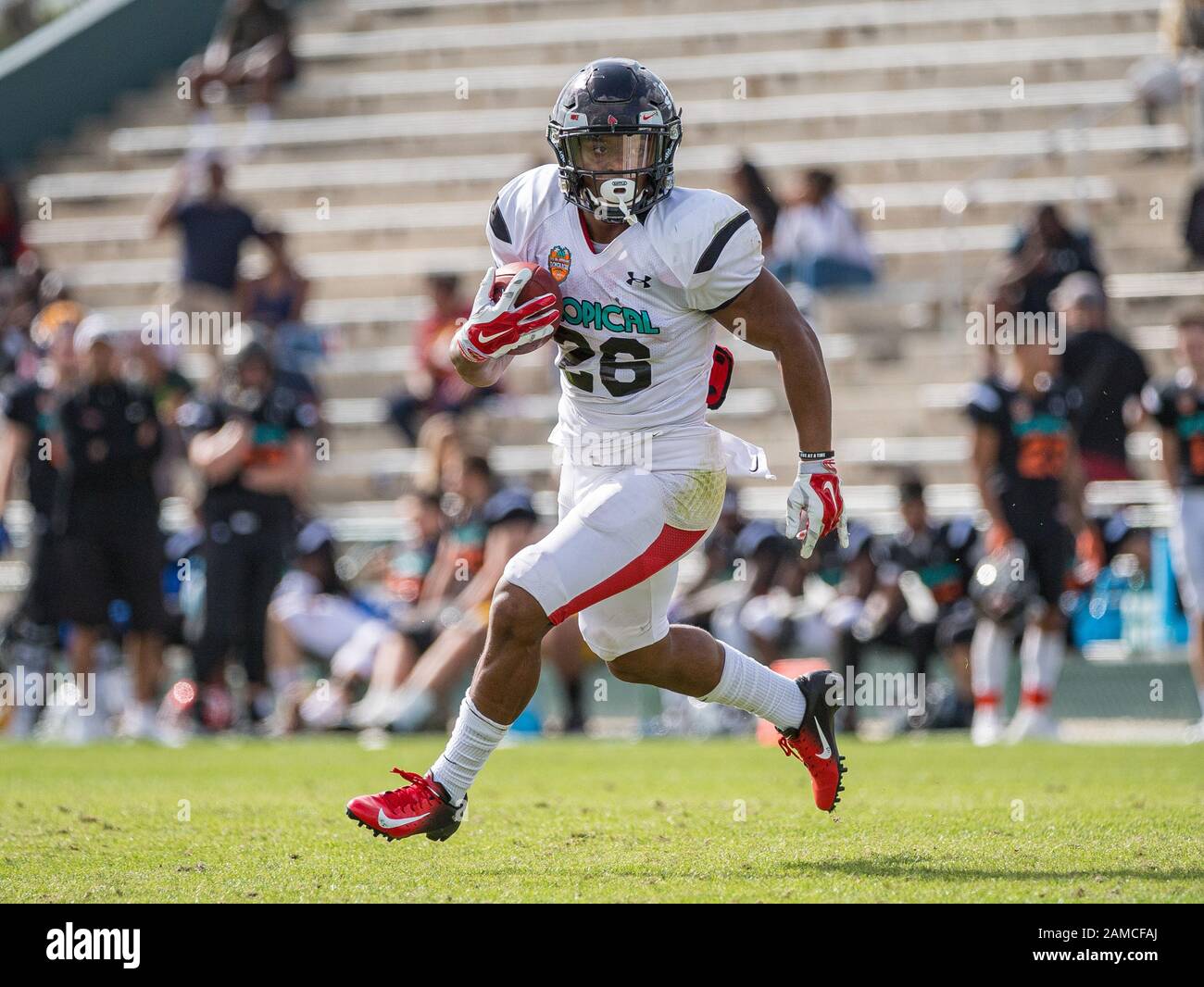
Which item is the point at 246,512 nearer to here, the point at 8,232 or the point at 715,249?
the point at 8,232

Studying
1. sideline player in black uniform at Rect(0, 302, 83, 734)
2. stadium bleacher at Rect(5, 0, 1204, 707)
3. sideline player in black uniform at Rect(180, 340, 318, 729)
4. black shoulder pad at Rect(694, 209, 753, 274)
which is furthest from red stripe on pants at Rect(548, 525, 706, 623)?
stadium bleacher at Rect(5, 0, 1204, 707)

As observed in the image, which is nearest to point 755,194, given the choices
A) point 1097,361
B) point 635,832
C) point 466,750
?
point 1097,361

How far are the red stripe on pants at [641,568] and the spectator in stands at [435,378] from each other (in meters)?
7.17

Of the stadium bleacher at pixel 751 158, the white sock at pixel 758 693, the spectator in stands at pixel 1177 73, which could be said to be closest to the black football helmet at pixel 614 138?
the white sock at pixel 758 693

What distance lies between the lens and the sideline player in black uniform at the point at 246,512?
10359mm

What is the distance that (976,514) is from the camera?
36.3 ft

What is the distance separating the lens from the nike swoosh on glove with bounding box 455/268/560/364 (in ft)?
15.8

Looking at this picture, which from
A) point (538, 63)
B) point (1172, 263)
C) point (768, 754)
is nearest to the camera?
point (768, 754)

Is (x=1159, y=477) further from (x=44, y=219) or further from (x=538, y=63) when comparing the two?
(x=44, y=219)

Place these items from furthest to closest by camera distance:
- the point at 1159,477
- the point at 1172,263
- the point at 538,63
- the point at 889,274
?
the point at 538,63
the point at 889,274
the point at 1172,263
the point at 1159,477

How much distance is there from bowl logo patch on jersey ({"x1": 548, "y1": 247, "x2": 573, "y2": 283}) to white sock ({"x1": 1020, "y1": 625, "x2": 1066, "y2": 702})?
542 cm
